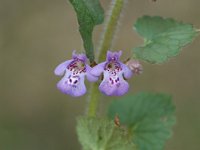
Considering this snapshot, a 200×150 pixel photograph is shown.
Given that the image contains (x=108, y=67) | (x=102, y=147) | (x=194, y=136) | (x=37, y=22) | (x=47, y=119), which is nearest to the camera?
(x=108, y=67)

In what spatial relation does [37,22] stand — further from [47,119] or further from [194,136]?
[194,136]

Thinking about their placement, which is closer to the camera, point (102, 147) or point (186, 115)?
point (102, 147)

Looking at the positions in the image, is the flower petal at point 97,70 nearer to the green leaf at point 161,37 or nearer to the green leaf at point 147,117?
Result: the green leaf at point 161,37

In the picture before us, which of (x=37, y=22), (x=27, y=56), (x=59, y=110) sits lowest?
(x=59, y=110)

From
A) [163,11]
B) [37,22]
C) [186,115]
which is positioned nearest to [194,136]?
[186,115]

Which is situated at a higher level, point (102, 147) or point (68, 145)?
point (68, 145)

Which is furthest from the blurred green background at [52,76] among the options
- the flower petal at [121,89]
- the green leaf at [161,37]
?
the flower petal at [121,89]

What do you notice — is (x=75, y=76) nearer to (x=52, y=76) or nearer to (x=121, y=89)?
→ (x=121, y=89)
